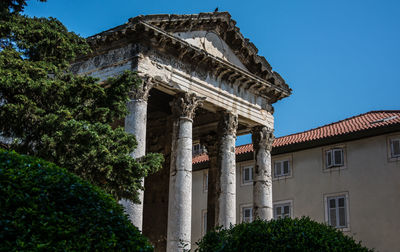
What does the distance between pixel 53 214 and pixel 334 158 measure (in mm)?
20048

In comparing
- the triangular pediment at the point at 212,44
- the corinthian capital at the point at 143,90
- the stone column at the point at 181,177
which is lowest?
the stone column at the point at 181,177

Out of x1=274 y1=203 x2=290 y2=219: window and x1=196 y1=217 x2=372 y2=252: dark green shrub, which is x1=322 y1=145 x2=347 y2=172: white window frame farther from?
x1=196 y1=217 x2=372 y2=252: dark green shrub

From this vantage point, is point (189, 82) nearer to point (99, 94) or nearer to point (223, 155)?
point (223, 155)

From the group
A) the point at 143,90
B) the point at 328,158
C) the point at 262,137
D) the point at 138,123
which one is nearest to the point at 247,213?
the point at 328,158

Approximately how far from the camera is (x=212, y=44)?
782 inches

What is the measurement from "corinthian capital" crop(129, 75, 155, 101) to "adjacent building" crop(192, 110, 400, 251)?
10739mm

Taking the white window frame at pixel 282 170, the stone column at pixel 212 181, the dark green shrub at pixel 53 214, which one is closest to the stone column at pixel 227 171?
the stone column at pixel 212 181

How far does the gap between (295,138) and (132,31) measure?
12.4 meters

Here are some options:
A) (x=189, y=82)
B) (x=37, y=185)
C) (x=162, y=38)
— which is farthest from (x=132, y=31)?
(x=37, y=185)

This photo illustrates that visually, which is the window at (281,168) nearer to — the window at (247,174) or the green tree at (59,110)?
the window at (247,174)

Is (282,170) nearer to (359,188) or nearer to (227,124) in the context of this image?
(359,188)

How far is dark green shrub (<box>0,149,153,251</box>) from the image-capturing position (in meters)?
6.04

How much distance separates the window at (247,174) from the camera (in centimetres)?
2759

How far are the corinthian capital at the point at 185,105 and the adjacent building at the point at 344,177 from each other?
8.82 meters
